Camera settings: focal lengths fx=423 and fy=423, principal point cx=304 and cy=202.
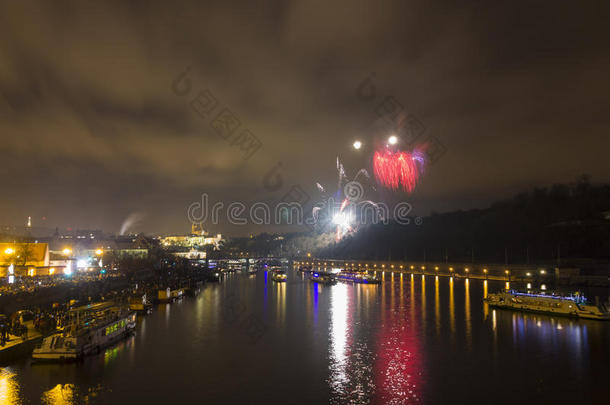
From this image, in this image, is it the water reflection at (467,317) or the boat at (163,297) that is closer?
the water reflection at (467,317)

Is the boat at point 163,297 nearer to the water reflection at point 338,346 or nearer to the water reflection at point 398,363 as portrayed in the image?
the water reflection at point 338,346

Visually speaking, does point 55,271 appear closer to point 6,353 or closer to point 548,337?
point 6,353

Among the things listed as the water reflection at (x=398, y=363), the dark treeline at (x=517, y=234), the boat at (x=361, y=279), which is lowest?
the water reflection at (x=398, y=363)

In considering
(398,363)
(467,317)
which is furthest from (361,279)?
(398,363)

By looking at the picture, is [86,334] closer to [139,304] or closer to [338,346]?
[338,346]

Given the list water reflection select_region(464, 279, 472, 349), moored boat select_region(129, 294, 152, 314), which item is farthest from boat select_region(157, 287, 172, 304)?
water reflection select_region(464, 279, 472, 349)

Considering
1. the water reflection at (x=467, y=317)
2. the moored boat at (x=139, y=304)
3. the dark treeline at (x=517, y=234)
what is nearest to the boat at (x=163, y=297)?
the moored boat at (x=139, y=304)
